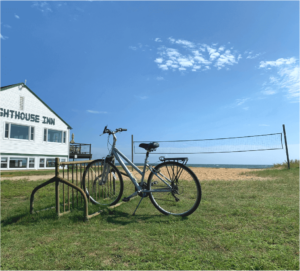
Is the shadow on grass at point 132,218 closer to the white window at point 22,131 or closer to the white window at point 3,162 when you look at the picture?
the white window at point 3,162

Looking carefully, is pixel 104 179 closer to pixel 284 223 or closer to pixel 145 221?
pixel 145 221

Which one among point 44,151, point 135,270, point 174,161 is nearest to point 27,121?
point 44,151

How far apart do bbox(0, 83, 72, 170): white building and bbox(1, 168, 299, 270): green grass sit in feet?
65.2

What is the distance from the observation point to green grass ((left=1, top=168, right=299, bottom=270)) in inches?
89.4

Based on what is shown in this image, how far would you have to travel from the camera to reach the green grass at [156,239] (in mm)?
2271

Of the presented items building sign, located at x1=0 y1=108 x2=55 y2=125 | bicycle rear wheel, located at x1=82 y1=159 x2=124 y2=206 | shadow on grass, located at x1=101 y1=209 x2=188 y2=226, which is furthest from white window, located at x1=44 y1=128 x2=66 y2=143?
shadow on grass, located at x1=101 y1=209 x2=188 y2=226

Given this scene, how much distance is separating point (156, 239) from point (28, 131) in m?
24.5

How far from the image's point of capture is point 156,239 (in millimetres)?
2848

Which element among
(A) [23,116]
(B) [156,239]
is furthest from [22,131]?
(B) [156,239]

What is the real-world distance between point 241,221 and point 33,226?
348 cm

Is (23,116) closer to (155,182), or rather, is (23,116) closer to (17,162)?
(17,162)

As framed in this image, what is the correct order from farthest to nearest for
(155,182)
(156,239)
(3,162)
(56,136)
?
1. (56,136)
2. (3,162)
3. (155,182)
4. (156,239)

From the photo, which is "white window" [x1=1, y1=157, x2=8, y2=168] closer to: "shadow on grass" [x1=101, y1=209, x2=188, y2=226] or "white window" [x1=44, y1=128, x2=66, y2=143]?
"white window" [x1=44, y1=128, x2=66, y2=143]

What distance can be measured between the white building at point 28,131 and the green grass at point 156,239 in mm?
19876
